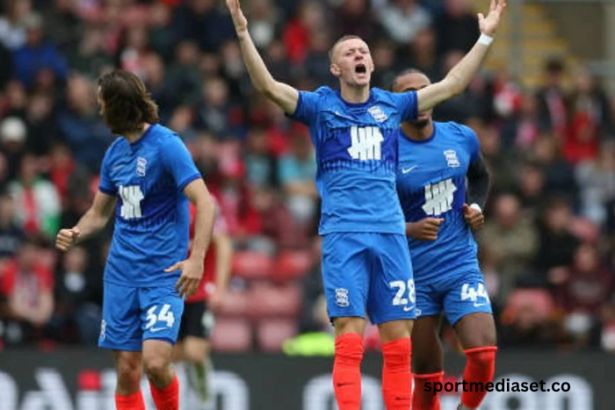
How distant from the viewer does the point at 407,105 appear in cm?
988

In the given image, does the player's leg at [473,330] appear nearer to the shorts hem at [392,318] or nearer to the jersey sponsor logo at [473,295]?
the jersey sponsor logo at [473,295]

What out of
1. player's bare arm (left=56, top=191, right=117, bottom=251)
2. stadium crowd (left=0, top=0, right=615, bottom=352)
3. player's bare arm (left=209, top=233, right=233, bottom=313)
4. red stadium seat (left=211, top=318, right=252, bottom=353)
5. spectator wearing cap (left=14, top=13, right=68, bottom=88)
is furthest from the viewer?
spectator wearing cap (left=14, top=13, right=68, bottom=88)

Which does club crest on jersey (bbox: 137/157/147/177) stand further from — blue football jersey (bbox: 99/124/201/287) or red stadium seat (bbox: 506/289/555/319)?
red stadium seat (bbox: 506/289/555/319)

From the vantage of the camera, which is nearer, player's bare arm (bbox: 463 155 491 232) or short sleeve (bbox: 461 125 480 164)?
short sleeve (bbox: 461 125 480 164)

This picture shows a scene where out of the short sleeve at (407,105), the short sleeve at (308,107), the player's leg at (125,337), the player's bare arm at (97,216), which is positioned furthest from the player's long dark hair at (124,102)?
the short sleeve at (407,105)

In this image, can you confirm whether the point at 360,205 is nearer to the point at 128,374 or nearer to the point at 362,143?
the point at 362,143

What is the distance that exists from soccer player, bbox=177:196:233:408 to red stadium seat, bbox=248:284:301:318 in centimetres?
330

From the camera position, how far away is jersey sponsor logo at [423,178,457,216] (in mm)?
10406

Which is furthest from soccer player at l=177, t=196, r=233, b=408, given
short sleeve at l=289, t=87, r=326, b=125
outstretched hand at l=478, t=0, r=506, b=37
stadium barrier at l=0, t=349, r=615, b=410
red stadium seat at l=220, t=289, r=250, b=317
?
outstretched hand at l=478, t=0, r=506, b=37

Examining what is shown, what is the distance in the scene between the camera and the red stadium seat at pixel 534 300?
16469 mm

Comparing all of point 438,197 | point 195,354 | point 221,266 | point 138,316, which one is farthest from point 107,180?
point 195,354

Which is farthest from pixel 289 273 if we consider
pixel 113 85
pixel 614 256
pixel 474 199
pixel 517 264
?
pixel 113 85

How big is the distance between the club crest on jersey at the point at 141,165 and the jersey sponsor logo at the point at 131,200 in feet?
0.30

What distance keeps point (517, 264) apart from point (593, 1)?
5.22m
